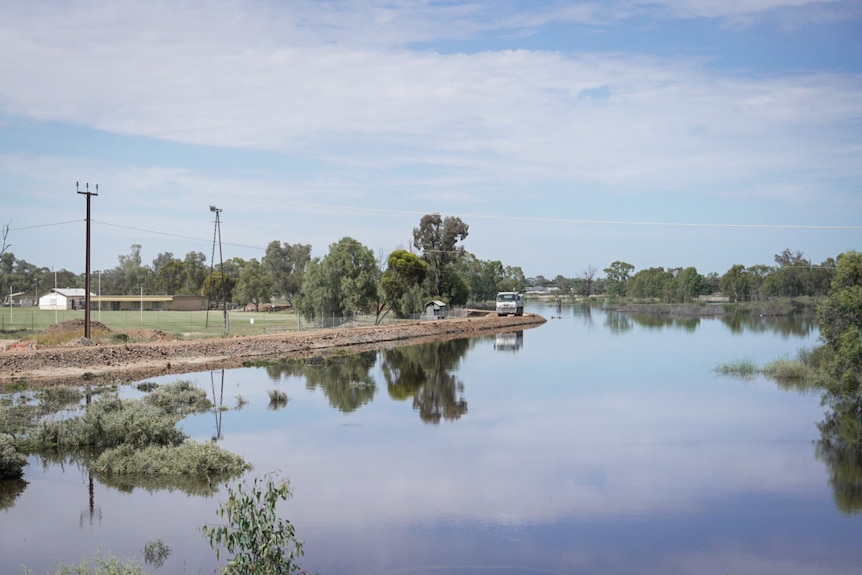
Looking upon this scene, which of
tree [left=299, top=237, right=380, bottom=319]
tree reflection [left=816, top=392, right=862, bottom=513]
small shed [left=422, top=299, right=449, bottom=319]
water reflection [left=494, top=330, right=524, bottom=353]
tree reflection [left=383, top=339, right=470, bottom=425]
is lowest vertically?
tree reflection [left=816, top=392, right=862, bottom=513]

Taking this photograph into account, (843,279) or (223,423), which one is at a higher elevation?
(843,279)

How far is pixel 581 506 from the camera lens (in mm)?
14664

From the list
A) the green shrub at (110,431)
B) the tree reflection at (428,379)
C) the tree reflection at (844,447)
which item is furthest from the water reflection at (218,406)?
the tree reflection at (844,447)

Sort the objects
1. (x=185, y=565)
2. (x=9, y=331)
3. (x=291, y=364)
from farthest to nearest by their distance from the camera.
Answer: (x=9, y=331), (x=291, y=364), (x=185, y=565)

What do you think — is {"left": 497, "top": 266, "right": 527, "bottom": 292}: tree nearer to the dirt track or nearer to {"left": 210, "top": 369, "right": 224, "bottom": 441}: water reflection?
the dirt track

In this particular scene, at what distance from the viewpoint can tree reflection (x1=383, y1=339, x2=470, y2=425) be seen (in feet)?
86.0

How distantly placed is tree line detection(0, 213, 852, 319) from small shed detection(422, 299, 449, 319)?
1.13 metres

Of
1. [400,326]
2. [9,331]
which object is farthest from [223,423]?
[400,326]

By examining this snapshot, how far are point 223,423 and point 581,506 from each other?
12.0 metres

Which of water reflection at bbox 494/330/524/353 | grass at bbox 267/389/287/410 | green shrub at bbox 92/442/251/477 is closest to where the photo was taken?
green shrub at bbox 92/442/251/477

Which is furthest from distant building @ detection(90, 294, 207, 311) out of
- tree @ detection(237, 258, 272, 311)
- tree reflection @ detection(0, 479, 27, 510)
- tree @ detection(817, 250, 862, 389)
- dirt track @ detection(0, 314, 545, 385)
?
tree reflection @ detection(0, 479, 27, 510)

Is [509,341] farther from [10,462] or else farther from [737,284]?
[737,284]

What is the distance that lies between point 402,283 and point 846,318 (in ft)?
170

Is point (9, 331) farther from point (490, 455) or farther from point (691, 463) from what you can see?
point (691, 463)
